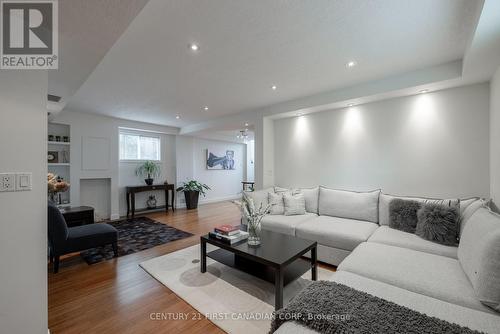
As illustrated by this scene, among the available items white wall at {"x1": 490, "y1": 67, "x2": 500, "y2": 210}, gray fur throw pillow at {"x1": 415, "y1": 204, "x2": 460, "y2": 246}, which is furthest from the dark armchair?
white wall at {"x1": 490, "y1": 67, "x2": 500, "y2": 210}

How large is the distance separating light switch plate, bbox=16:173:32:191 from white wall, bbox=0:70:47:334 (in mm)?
24

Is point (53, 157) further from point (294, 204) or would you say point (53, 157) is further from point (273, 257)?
point (273, 257)

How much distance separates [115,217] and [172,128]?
274 cm

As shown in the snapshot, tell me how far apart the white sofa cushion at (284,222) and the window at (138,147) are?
4.31 m

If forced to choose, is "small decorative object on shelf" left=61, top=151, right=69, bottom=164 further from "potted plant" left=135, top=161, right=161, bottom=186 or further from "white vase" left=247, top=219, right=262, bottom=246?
"white vase" left=247, top=219, right=262, bottom=246

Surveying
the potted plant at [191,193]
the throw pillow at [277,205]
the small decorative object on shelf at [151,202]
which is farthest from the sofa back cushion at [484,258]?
the small decorative object on shelf at [151,202]

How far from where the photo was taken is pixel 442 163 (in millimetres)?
2836

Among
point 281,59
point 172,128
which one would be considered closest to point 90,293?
point 281,59

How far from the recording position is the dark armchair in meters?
2.52

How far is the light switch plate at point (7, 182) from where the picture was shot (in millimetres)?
1316

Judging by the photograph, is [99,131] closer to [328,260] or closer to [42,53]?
[42,53]

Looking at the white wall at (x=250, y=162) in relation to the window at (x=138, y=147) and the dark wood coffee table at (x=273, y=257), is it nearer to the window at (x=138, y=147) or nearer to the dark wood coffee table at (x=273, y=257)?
the window at (x=138, y=147)

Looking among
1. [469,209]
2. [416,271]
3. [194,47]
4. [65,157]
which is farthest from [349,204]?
[65,157]

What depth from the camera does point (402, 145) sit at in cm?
312
